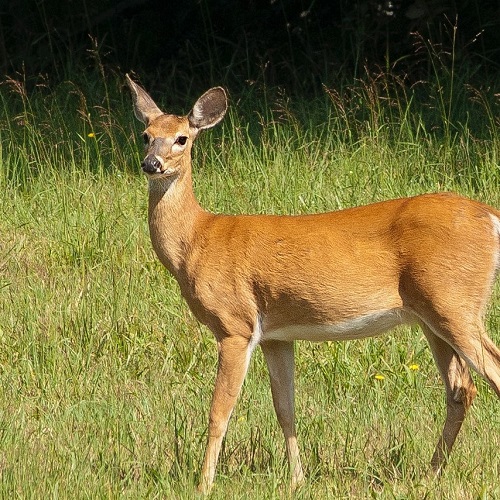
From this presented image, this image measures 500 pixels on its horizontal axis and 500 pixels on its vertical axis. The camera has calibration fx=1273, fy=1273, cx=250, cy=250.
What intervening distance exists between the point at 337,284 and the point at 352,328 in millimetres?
171

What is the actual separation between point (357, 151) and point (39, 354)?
2757 mm

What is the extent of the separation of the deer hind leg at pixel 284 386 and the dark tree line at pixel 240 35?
4.84 meters

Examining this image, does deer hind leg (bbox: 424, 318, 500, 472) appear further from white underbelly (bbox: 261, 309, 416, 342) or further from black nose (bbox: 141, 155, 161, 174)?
black nose (bbox: 141, 155, 161, 174)

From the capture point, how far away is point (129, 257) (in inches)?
267

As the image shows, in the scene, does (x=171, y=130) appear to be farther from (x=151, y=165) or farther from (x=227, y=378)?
(x=227, y=378)

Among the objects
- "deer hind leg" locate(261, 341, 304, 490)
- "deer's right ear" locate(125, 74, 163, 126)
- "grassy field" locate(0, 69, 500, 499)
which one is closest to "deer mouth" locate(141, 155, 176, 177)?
"deer's right ear" locate(125, 74, 163, 126)

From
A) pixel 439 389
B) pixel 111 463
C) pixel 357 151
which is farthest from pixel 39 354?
pixel 357 151

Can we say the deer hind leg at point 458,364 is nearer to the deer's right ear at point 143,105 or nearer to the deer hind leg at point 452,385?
the deer hind leg at point 452,385

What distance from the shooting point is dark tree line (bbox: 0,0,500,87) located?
9852 mm

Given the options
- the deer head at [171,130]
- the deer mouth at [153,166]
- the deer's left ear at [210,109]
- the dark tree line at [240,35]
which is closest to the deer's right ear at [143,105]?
the deer head at [171,130]

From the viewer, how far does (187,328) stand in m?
6.03

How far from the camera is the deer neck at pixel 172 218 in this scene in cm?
493

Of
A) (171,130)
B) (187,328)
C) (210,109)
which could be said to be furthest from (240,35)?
(171,130)

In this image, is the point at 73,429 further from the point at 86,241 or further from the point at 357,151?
the point at 357,151
